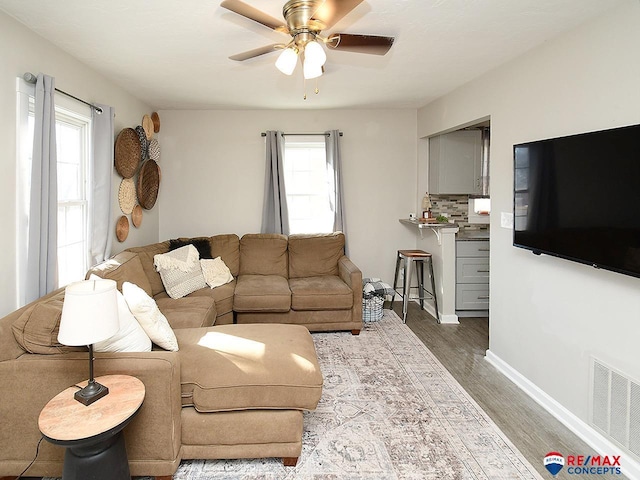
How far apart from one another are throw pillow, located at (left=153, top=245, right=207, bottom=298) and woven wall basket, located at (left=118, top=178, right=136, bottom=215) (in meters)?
0.58

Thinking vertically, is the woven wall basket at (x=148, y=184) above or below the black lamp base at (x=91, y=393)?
above

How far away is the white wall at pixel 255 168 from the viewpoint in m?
5.12

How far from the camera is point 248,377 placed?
213 centimetres

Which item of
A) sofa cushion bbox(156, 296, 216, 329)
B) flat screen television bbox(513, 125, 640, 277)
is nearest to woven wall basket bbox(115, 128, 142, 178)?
sofa cushion bbox(156, 296, 216, 329)

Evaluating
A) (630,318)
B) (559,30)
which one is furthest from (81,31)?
(630,318)

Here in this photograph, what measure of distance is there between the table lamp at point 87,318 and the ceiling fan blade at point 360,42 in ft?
5.52

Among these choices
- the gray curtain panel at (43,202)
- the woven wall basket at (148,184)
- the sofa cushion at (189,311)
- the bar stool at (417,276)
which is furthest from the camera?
the bar stool at (417,276)

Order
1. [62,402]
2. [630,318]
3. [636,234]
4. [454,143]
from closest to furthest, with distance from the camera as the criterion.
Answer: [62,402] < [636,234] < [630,318] < [454,143]

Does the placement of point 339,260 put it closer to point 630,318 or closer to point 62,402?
point 630,318

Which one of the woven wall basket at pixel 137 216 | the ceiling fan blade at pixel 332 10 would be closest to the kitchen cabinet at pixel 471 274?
the ceiling fan blade at pixel 332 10

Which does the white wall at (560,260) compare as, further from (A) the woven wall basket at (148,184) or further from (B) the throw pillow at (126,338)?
(A) the woven wall basket at (148,184)

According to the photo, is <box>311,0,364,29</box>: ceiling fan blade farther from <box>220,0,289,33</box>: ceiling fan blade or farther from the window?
the window

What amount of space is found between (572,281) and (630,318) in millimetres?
443

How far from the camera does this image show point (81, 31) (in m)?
2.58
